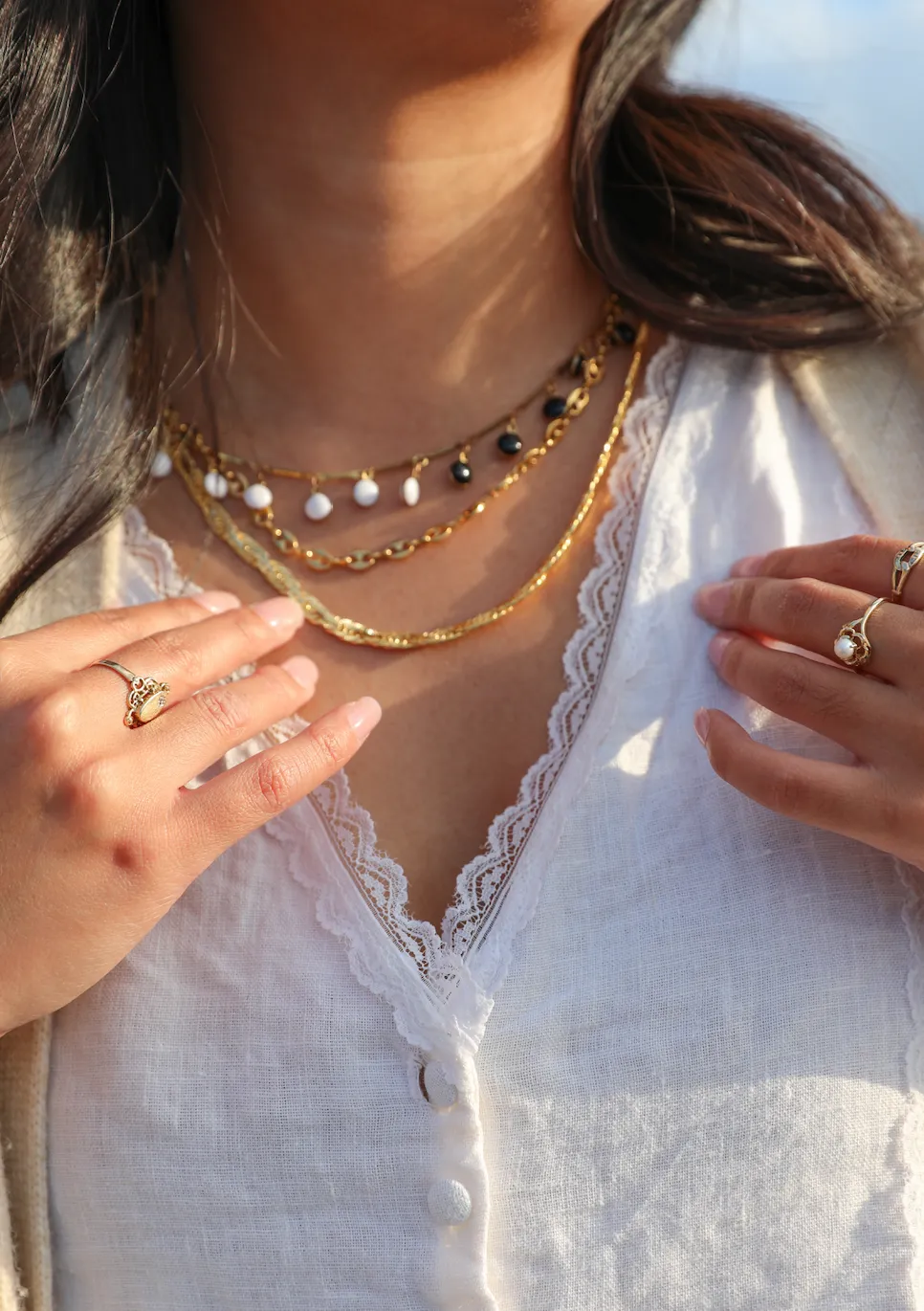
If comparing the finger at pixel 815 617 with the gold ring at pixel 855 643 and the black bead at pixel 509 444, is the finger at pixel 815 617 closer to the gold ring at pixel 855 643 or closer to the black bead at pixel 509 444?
the gold ring at pixel 855 643

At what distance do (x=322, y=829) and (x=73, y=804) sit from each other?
25cm

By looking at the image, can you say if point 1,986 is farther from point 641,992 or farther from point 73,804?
point 641,992

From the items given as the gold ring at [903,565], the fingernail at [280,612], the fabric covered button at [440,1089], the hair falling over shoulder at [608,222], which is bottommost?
the fabric covered button at [440,1089]

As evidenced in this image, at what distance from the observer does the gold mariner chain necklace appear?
4.61ft

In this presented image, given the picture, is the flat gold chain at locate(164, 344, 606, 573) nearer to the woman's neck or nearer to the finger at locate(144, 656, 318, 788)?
the woman's neck

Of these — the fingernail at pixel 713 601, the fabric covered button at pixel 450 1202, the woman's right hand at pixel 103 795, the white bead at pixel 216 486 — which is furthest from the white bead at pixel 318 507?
the fabric covered button at pixel 450 1202

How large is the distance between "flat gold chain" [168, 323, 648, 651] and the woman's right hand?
20 cm

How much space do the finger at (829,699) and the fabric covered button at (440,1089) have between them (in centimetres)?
45

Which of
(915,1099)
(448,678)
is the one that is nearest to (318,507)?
(448,678)

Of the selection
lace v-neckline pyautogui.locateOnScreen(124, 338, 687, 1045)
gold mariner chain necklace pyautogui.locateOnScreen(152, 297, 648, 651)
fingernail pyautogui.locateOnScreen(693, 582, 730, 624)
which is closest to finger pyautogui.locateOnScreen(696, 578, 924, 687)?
fingernail pyautogui.locateOnScreen(693, 582, 730, 624)

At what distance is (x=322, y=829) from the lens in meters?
1.22

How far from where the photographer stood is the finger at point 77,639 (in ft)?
3.78

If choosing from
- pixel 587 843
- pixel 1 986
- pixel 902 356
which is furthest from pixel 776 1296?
pixel 902 356

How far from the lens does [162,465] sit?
150 centimetres
